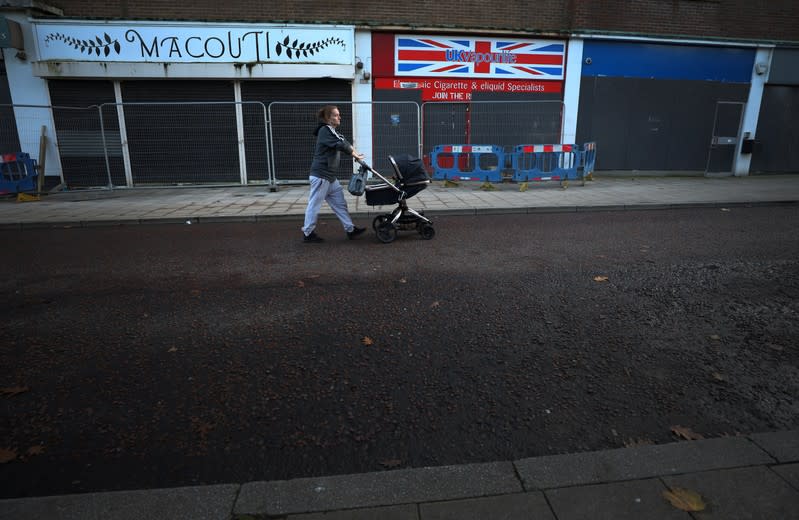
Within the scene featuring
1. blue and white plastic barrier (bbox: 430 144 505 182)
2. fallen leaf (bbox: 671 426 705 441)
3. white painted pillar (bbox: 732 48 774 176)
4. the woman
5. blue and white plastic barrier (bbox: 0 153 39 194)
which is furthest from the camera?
white painted pillar (bbox: 732 48 774 176)

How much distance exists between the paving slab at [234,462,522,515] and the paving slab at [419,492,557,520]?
4 centimetres

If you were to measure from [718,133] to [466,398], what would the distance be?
17291 millimetres

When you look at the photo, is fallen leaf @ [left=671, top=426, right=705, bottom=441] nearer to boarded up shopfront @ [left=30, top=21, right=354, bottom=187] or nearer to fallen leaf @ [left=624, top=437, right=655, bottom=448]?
fallen leaf @ [left=624, top=437, right=655, bottom=448]

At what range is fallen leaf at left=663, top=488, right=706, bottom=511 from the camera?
2.00m

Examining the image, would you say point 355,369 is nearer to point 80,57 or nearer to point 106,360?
point 106,360

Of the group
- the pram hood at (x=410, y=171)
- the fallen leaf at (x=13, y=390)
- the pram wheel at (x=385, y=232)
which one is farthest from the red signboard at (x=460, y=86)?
the fallen leaf at (x=13, y=390)

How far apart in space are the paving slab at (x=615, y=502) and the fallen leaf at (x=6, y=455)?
2.61 metres

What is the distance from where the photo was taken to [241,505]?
2.04 metres

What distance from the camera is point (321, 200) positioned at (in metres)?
7.19

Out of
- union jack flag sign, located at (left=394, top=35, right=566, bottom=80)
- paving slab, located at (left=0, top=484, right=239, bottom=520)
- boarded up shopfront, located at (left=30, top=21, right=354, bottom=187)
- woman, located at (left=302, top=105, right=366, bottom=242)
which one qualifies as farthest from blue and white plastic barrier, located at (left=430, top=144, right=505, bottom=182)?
paving slab, located at (left=0, top=484, right=239, bottom=520)

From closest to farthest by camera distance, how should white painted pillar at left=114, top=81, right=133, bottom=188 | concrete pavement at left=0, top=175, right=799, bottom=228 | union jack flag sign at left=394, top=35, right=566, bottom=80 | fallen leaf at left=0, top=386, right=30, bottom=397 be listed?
fallen leaf at left=0, top=386, right=30, bottom=397 < concrete pavement at left=0, top=175, right=799, bottom=228 < white painted pillar at left=114, top=81, right=133, bottom=188 < union jack flag sign at left=394, top=35, right=566, bottom=80

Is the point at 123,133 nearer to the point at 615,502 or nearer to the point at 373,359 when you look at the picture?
the point at 373,359

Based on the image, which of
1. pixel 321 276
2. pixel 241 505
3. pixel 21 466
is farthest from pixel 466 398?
pixel 321 276

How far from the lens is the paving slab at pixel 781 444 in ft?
7.52
